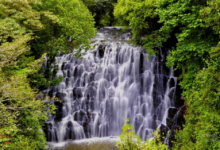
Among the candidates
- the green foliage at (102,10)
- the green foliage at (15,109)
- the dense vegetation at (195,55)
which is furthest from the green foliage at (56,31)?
the green foliage at (102,10)

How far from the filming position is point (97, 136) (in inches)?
515

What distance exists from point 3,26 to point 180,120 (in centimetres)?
1228

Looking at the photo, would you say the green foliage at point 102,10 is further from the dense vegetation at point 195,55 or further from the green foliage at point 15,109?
the green foliage at point 15,109

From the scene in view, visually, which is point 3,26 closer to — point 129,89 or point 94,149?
point 94,149

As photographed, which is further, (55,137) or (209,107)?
(55,137)

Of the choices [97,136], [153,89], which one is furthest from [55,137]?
[153,89]

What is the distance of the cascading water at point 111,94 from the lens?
13.0 m

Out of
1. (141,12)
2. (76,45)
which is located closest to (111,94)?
(76,45)

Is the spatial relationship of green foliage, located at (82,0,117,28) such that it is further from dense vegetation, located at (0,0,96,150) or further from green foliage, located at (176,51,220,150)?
green foliage, located at (176,51,220,150)

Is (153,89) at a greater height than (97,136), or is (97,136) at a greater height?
(153,89)

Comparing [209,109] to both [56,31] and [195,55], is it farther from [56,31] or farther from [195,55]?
[56,31]

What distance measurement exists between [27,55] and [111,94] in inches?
280

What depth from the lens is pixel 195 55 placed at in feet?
32.7

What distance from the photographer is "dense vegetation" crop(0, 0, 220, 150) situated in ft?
22.9
